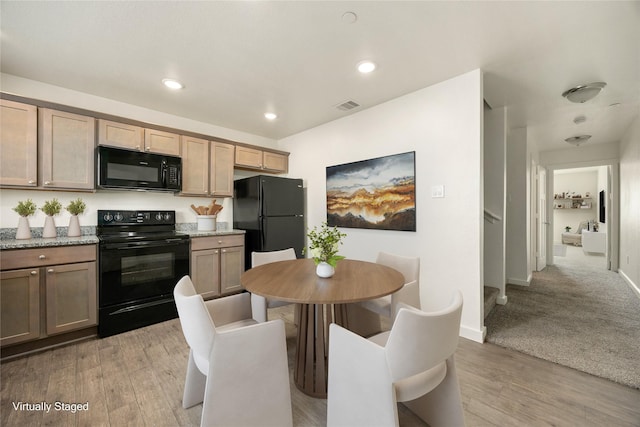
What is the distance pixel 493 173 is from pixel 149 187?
13.9 ft

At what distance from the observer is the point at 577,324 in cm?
265

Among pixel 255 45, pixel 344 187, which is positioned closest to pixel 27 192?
pixel 255 45

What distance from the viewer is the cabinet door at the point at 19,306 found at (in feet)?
6.61

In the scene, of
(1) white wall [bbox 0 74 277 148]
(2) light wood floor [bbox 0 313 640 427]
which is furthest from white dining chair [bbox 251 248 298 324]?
(1) white wall [bbox 0 74 277 148]

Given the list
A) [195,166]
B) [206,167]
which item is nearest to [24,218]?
[195,166]

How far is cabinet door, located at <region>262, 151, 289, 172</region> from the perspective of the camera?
4090 mm

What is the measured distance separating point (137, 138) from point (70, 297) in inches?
67.5

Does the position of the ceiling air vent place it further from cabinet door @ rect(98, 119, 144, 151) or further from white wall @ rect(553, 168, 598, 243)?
white wall @ rect(553, 168, 598, 243)

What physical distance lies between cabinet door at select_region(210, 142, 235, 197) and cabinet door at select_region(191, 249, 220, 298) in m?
0.86

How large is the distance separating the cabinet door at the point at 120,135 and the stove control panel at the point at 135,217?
773 millimetres

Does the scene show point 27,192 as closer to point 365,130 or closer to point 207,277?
point 207,277

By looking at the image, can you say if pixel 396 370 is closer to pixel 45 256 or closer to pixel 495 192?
pixel 45 256

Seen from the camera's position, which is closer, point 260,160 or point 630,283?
point 630,283

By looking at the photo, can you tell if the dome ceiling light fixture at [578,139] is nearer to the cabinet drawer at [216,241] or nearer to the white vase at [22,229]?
the cabinet drawer at [216,241]
